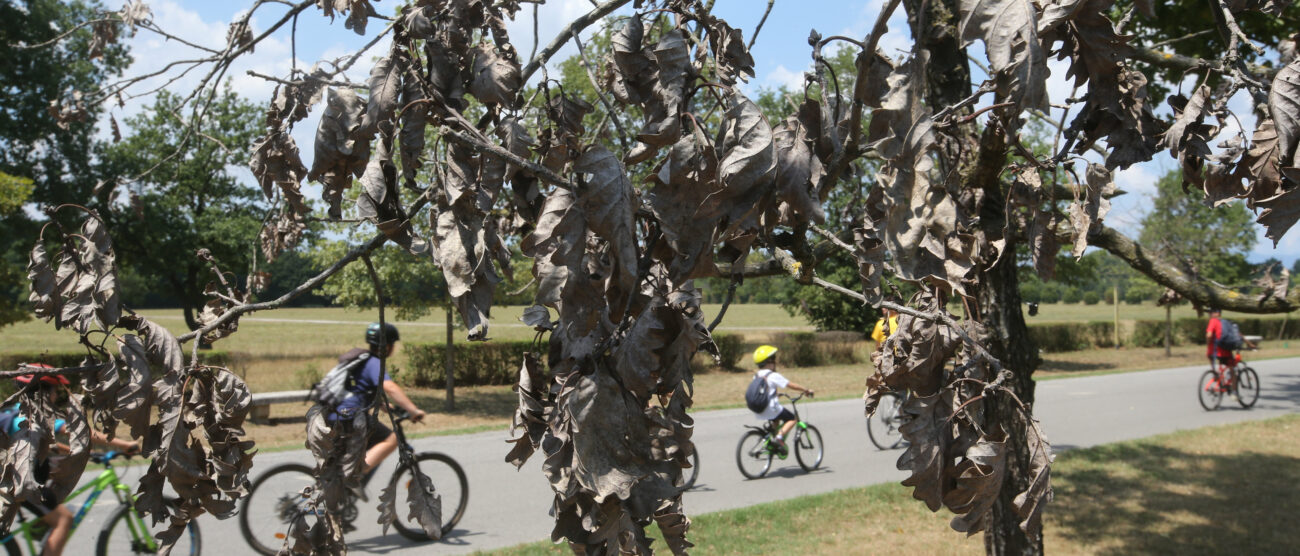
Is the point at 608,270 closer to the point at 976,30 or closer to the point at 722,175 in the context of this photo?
the point at 722,175

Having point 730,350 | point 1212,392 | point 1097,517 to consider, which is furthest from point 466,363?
point 1212,392

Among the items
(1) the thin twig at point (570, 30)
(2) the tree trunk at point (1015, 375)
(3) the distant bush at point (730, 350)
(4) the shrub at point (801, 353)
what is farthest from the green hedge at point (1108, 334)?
(1) the thin twig at point (570, 30)

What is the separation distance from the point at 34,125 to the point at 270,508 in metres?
16.7

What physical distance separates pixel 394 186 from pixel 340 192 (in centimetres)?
20

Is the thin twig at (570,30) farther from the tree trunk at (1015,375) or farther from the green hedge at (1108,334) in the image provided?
the green hedge at (1108,334)

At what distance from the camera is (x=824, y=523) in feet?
25.3

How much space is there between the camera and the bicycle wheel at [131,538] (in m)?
6.49

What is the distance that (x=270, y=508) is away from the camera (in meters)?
7.32

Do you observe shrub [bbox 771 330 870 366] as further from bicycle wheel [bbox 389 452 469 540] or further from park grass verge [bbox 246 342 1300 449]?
bicycle wheel [bbox 389 452 469 540]

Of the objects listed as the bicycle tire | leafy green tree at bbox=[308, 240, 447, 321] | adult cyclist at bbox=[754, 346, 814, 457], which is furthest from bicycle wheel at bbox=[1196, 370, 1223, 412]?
the bicycle tire

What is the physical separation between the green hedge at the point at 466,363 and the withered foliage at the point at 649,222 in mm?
18565

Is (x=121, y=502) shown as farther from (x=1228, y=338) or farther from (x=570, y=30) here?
(x=1228, y=338)

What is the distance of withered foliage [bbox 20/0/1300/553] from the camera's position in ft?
4.24

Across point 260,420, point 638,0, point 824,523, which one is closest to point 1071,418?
point 824,523
